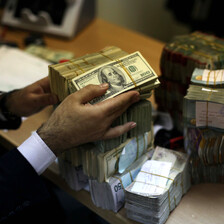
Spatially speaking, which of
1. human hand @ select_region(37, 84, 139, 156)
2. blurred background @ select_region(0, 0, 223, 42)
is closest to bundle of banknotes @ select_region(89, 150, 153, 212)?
human hand @ select_region(37, 84, 139, 156)

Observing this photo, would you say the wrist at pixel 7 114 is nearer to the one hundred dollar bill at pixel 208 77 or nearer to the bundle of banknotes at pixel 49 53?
the bundle of banknotes at pixel 49 53

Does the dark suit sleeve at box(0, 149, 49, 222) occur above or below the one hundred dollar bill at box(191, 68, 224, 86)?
below

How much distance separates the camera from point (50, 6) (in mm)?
1846

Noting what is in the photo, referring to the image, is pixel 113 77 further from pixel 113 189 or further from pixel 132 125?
pixel 113 189

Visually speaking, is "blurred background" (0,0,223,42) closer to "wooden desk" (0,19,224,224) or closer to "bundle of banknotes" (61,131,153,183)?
"wooden desk" (0,19,224,224)

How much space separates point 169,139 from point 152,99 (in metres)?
0.17

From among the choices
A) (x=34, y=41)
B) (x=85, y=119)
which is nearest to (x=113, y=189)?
(x=85, y=119)

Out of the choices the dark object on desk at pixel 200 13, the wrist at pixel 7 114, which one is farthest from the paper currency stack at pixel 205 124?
the dark object on desk at pixel 200 13

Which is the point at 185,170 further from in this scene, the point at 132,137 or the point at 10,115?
the point at 10,115

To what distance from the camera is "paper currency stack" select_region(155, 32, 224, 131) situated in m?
1.08

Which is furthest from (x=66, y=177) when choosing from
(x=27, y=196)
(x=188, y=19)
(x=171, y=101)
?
(x=188, y=19)

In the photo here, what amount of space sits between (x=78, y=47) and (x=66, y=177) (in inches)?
37.5

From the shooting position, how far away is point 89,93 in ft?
2.80

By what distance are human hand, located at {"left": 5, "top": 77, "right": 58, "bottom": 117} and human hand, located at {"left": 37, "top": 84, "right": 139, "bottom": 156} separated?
0.79 feet
